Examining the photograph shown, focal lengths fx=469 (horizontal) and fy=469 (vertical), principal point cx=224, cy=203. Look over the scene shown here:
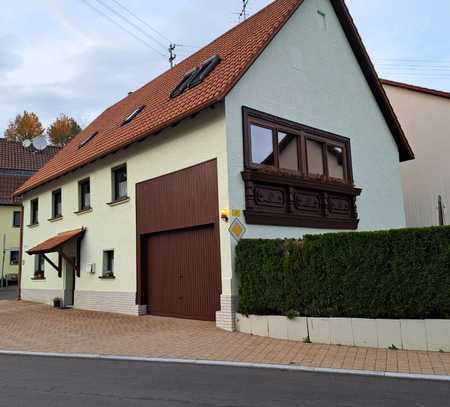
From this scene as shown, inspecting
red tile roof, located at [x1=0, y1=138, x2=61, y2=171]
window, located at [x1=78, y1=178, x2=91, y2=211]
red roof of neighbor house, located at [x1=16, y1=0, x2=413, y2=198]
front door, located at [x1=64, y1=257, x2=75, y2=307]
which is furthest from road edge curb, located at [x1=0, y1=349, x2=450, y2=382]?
red tile roof, located at [x1=0, y1=138, x2=61, y2=171]

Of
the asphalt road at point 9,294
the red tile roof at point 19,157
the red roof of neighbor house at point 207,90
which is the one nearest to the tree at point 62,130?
the red tile roof at point 19,157

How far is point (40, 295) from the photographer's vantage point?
20.3 meters

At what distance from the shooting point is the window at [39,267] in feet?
67.4

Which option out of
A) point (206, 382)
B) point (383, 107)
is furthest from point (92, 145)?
point (206, 382)

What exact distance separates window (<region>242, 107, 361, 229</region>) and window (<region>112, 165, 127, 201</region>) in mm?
5362

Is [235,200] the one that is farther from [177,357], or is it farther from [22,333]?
[22,333]

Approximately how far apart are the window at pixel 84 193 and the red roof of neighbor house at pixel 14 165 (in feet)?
59.9

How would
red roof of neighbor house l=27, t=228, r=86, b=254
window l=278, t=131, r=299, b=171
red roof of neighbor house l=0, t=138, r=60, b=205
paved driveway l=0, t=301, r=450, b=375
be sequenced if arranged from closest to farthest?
paved driveway l=0, t=301, r=450, b=375, window l=278, t=131, r=299, b=171, red roof of neighbor house l=27, t=228, r=86, b=254, red roof of neighbor house l=0, t=138, r=60, b=205

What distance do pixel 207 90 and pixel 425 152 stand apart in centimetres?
1271

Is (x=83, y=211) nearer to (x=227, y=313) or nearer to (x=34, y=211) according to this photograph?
(x=34, y=211)

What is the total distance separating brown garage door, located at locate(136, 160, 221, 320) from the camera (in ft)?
38.7

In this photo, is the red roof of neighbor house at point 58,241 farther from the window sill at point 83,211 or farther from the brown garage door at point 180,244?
the brown garage door at point 180,244

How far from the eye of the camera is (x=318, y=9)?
15.1 metres

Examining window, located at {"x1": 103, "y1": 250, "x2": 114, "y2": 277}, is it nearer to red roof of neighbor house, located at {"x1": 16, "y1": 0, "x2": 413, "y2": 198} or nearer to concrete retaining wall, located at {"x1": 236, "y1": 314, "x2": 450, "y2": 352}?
red roof of neighbor house, located at {"x1": 16, "y1": 0, "x2": 413, "y2": 198}
